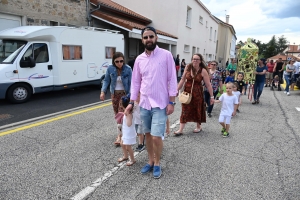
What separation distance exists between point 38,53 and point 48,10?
14.9 ft

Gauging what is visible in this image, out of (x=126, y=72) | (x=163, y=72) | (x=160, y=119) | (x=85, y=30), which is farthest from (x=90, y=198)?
(x=85, y=30)

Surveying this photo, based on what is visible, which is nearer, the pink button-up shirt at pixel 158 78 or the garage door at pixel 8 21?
the pink button-up shirt at pixel 158 78

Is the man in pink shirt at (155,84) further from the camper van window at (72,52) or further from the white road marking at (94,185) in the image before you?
the camper van window at (72,52)

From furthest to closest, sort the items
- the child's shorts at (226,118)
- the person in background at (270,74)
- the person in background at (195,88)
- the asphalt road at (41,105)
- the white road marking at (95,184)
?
the person in background at (270,74) < the asphalt road at (41,105) < the child's shorts at (226,118) < the person in background at (195,88) < the white road marking at (95,184)

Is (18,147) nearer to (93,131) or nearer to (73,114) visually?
(93,131)

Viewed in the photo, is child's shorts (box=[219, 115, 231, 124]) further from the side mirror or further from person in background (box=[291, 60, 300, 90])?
person in background (box=[291, 60, 300, 90])

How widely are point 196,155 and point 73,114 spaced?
3.68 meters

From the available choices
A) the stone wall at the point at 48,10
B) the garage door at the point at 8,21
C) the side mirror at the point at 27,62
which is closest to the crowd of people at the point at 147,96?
the side mirror at the point at 27,62

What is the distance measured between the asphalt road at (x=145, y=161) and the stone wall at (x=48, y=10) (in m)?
6.87

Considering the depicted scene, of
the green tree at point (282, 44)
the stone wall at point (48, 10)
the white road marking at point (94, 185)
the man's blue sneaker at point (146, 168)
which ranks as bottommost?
the white road marking at point (94, 185)

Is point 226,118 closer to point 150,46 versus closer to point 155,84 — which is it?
point 155,84

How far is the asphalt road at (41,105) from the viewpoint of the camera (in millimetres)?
5656

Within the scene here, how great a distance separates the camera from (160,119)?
2.82 m

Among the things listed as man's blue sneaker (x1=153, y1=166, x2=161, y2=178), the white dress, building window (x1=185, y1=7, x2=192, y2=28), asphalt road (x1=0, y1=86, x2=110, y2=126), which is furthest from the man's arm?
building window (x1=185, y1=7, x2=192, y2=28)
